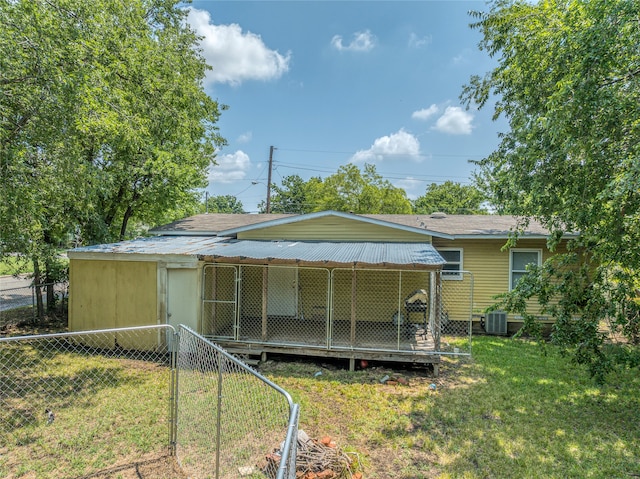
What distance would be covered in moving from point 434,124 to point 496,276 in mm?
9808

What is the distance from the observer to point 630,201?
4770mm

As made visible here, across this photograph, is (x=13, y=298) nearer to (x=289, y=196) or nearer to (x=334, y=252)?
(x=334, y=252)

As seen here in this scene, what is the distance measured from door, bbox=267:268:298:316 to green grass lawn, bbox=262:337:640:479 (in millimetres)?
2952

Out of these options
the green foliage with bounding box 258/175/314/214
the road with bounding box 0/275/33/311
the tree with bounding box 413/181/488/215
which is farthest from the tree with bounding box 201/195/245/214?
the road with bounding box 0/275/33/311

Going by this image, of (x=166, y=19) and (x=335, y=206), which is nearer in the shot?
(x=166, y=19)

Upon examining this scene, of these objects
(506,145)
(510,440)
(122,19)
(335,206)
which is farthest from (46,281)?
(335,206)

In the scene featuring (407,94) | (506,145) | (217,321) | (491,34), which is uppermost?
(407,94)

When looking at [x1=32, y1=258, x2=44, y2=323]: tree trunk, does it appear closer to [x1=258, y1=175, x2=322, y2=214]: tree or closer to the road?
the road

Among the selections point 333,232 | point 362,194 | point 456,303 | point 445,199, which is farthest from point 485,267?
point 445,199

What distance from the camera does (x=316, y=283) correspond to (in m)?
10.3

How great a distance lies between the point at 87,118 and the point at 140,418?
5.59 m

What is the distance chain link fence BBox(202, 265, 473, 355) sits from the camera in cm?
838

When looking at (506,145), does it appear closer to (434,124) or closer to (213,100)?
(434,124)

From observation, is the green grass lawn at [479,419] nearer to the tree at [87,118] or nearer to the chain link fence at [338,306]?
the chain link fence at [338,306]
